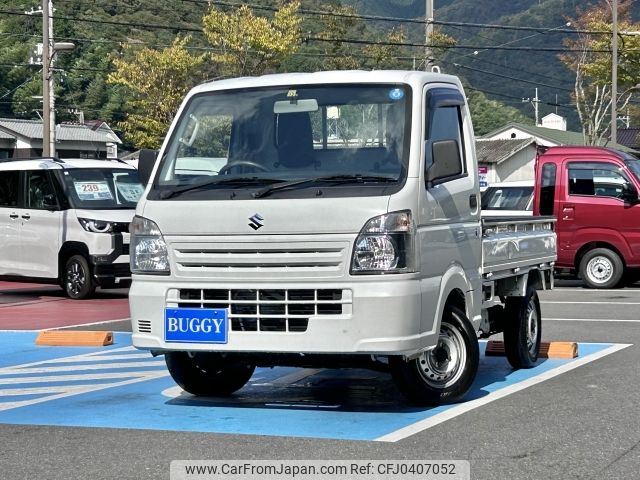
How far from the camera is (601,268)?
789 inches

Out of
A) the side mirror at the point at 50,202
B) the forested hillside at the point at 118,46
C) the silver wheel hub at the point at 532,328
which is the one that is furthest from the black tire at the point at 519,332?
the forested hillside at the point at 118,46

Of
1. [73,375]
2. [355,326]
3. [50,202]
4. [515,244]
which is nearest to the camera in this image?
[355,326]

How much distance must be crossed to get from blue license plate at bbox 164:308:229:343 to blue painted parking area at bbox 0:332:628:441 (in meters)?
0.52

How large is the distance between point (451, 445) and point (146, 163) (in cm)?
306

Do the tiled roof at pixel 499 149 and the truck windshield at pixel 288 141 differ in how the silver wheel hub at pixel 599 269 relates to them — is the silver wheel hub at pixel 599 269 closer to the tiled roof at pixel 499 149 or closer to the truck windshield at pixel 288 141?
the truck windshield at pixel 288 141

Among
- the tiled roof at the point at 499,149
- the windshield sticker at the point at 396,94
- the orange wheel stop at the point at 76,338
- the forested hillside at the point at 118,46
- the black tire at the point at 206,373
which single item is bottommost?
the orange wheel stop at the point at 76,338

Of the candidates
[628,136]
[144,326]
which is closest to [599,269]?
[144,326]

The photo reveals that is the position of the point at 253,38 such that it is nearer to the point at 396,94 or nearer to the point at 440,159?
the point at 396,94

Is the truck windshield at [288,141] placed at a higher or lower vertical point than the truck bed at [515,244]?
higher

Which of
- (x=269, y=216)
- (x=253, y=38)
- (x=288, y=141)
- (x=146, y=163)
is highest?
(x=253, y=38)

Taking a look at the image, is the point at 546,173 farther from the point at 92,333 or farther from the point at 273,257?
the point at 273,257

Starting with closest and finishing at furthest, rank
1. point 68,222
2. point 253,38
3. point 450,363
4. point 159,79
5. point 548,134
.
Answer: point 450,363
point 68,222
point 253,38
point 159,79
point 548,134

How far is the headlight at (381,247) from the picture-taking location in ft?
24.3

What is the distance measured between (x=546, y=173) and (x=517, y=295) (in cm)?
1017
